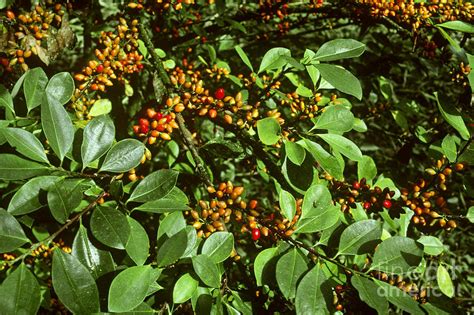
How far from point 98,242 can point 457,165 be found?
969 millimetres

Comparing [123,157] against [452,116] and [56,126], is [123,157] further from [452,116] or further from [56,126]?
[452,116]

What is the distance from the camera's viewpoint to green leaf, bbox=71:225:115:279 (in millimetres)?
810

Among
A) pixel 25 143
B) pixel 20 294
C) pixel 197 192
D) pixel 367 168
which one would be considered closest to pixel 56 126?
pixel 25 143

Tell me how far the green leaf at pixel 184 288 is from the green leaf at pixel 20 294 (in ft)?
0.86

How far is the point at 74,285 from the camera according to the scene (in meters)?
0.73

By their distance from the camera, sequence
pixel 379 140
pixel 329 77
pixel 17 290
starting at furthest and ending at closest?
pixel 379 140
pixel 329 77
pixel 17 290

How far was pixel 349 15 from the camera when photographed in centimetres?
167

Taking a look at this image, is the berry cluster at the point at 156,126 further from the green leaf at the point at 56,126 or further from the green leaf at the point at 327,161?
the green leaf at the point at 327,161

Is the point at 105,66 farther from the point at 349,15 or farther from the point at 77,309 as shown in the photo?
the point at 349,15

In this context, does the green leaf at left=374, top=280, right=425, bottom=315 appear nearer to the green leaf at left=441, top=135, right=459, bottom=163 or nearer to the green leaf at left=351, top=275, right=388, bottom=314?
the green leaf at left=351, top=275, right=388, bottom=314

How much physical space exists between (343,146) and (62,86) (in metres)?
0.75

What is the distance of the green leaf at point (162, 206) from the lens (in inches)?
34.4

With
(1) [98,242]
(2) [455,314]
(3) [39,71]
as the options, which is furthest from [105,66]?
(2) [455,314]

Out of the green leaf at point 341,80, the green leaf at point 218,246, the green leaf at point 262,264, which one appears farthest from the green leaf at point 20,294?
the green leaf at point 341,80
